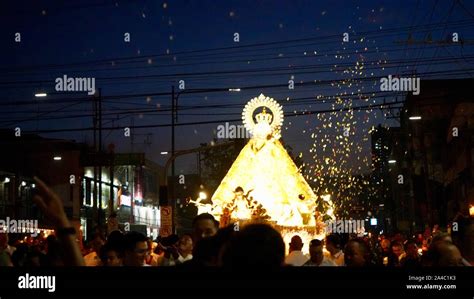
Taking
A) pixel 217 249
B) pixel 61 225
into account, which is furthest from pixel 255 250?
pixel 217 249

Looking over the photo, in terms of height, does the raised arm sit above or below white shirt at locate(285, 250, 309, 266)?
above

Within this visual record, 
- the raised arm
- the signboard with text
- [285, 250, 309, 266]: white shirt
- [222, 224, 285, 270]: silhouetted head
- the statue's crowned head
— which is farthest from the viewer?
the signboard with text

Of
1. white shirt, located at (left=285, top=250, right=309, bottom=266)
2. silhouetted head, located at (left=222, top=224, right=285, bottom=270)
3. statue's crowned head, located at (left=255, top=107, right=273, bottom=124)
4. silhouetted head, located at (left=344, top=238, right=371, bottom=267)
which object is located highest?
statue's crowned head, located at (left=255, top=107, right=273, bottom=124)

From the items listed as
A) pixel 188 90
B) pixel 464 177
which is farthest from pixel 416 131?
pixel 188 90

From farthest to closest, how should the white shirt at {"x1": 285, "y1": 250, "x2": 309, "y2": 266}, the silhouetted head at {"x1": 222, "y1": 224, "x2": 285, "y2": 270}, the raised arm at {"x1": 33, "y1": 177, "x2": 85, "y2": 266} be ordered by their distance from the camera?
the white shirt at {"x1": 285, "y1": 250, "x2": 309, "y2": 266} < the raised arm at {"x1": 33, "y1": 177, "x2": 85, "y2": 266} < the silhouetted head at {"x1": 222, "y1": 224, "x2": 285, "y2": 270}

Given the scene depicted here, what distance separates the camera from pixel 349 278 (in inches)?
173

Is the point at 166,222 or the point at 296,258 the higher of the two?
the point at 166,222

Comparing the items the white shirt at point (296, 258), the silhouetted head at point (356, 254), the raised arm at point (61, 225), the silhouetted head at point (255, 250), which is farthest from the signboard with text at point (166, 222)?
the silhouetted head at point (255, 250)

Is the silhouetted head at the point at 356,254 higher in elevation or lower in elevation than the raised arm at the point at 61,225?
lower

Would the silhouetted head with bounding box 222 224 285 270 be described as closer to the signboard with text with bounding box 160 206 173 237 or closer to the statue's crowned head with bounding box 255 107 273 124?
the statue's crowned head with bounding box 255 107 273 124

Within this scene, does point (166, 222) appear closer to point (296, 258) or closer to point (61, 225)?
point (296, 258)

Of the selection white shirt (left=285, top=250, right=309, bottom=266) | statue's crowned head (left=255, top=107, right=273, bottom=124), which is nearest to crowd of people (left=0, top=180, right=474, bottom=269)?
white shirt (left=285, top=250, right=309, bottom=266)

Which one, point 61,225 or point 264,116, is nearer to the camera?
point 61,225

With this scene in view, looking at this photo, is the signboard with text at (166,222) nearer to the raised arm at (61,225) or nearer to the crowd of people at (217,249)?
the crowd of people at (217,249)
